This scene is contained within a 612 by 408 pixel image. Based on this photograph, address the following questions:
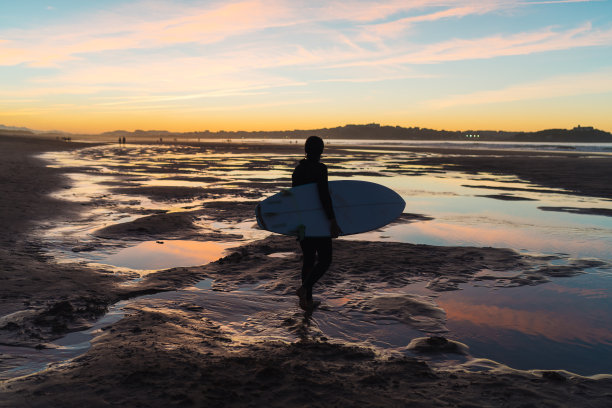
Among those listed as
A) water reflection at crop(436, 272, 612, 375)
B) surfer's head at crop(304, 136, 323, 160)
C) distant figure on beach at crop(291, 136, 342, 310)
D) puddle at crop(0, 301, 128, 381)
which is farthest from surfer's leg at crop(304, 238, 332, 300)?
puddle at crop(0, 301, 128, 381)

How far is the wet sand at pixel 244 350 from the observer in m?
3.29

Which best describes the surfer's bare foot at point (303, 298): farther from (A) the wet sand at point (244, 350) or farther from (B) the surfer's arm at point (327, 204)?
(B) the surfer's arm at point (327, 204)

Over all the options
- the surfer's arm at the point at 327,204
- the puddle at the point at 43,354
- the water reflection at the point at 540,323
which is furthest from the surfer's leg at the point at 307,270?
the puddle at the point at 43,354

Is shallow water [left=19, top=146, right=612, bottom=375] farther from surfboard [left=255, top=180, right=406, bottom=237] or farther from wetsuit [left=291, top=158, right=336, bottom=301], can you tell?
surfboard [left=255, top=180, right=406, bottom=237]

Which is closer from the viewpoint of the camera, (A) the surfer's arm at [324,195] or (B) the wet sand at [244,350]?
(B) the wet sand at [244,350]

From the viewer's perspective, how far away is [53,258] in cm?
739

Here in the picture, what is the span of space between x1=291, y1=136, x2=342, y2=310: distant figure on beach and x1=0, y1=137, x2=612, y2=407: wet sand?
0.35m

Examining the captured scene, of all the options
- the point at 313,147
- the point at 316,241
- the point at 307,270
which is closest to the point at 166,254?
the point at 307,270

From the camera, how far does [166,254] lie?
814cm

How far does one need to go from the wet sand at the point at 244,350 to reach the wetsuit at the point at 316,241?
0.48 meters

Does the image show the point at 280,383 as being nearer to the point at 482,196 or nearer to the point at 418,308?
the point at 418,308

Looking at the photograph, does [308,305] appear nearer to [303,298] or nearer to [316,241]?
[303,298]

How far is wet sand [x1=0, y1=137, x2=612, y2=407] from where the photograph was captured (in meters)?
3.29

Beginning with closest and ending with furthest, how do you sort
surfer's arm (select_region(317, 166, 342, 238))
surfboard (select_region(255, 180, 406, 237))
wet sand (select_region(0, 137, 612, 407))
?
wet sand (select_region(0, 137, 612, 407))
surfer's arm (select_region(317, 166, 342, 238))
surfboard (select_region(255, 180, 406, 237))
